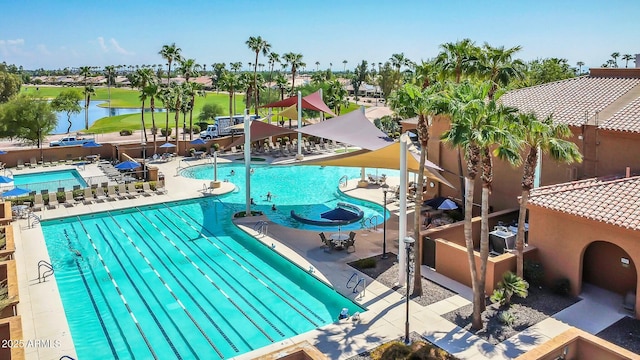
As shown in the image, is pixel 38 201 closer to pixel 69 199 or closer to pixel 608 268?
pixel 69 199

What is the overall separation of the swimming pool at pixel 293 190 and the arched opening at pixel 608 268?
36.1ft

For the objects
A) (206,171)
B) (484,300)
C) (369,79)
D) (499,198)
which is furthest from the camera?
(369,79)

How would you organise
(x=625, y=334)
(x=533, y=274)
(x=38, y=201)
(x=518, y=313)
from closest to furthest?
(x=625, y=334)
(x=518, y=313)
(x=533, y=274)
(x=38, y=201)

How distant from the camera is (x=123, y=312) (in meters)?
16.6

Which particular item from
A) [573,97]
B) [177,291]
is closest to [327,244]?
[177,291]

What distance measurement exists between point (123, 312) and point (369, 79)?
10393 centimetres

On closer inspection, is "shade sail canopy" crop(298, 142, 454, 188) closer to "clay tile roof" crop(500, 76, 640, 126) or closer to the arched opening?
"clay tile roof" crop(500, 76, 640, 126)

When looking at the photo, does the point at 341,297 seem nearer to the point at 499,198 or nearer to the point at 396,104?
the point at 396,104

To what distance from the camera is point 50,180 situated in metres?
37.5

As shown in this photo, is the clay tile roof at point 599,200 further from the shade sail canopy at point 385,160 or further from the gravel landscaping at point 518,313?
the shade sail canopy at point 385,160

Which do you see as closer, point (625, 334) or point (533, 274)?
point (625, 334)

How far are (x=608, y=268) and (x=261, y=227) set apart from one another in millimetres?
15262

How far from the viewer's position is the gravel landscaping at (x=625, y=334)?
43.8 ft

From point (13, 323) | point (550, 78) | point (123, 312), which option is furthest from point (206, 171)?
point (550, 78)
